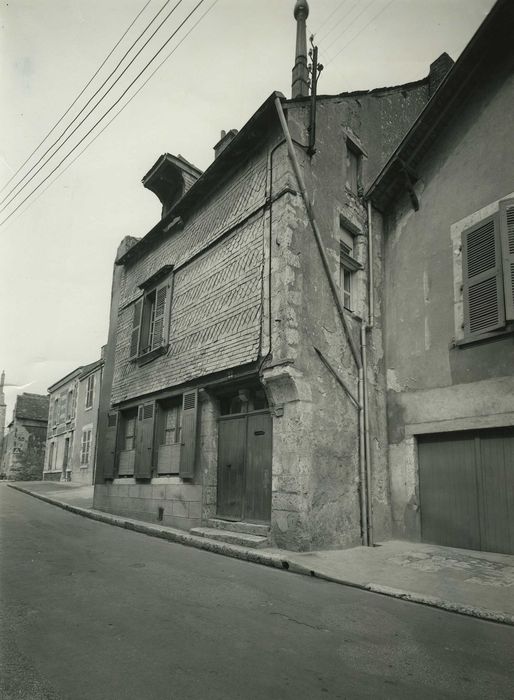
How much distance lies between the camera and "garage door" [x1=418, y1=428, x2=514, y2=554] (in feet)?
22.0

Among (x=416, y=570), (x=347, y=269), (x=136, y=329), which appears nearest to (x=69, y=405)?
(x=136, y=329)

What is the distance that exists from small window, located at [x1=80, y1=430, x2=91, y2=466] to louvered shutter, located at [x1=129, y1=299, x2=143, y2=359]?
10.2 m

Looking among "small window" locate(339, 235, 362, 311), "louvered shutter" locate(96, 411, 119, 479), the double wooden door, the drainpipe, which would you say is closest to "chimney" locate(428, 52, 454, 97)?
the drainpipe

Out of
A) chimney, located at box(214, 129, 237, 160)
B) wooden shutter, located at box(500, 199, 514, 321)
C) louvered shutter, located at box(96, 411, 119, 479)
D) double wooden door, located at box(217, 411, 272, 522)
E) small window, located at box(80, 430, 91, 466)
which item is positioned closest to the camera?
wooden shutter, located at box(500, 199, 514, 321)

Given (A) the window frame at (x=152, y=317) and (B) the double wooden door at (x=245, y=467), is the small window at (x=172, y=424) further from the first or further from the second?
(B) the double wooden door at (x=245, y=467)

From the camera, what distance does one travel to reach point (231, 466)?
8.67 metres

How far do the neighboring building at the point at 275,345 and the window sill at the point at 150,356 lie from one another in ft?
0.19

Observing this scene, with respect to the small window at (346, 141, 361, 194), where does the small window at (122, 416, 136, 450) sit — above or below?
below

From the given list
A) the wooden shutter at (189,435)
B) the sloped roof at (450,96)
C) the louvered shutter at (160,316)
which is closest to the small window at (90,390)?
the louvered shutter at (160,316)

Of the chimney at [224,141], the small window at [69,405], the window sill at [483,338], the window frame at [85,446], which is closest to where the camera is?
the window sill at [483,338]

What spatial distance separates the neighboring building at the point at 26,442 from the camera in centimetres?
3281

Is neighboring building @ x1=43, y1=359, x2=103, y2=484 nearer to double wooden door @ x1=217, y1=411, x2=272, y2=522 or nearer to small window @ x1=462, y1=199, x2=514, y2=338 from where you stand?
double wooden door @ x1=217, y1=411, x2=272, y2=522

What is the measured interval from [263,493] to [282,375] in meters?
2.13

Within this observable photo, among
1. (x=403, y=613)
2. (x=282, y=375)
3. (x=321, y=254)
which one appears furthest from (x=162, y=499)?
(x=403, y=613)
